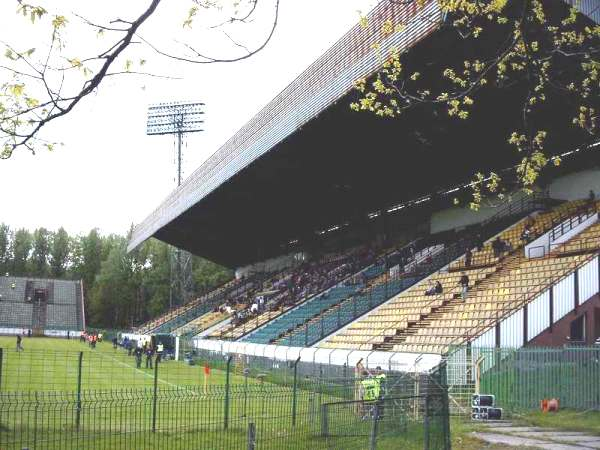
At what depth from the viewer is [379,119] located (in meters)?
27.3

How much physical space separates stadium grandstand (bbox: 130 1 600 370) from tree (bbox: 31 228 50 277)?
69838mm

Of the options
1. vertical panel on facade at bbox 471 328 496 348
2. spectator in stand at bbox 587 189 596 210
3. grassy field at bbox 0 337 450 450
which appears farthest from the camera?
spectator in stand at bbox 587 189 596 210

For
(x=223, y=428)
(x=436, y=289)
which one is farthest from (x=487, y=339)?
(x=223, y=428)

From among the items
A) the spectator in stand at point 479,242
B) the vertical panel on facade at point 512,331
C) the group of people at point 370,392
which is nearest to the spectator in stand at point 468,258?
the spectator in stand at point 479,242

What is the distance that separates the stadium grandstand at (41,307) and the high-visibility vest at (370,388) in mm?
64957

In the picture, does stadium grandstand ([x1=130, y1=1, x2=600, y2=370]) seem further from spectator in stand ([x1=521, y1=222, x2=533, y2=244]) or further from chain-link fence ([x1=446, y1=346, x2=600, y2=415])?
chain-link fence ([x1=446, y1=346, x2=600, y2=415])

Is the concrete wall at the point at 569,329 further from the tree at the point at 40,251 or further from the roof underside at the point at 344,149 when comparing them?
the tree at the point at 40,251

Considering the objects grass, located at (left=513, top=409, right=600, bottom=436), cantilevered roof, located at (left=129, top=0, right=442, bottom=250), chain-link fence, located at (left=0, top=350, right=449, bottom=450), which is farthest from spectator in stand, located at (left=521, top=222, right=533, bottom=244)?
chain-link fence, located at (left=0, top=350, right=449, bottom=450)

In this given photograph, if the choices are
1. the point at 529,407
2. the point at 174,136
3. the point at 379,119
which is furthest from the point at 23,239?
the point at 529,407

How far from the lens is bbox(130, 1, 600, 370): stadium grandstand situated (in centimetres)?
2286

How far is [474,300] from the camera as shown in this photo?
1018 inches

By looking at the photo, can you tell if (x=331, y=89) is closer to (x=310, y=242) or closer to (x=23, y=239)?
(x=310, y=242)

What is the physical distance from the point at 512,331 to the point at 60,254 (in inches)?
4153

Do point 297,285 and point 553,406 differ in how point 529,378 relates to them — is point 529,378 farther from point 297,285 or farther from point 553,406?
point 297,285
